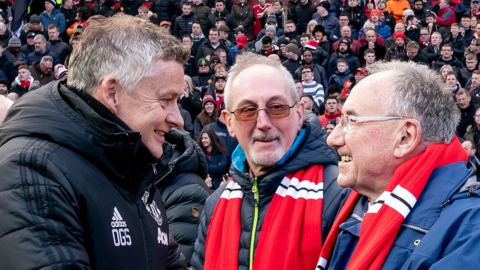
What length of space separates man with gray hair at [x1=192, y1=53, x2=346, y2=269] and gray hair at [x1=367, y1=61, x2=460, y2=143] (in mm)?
657

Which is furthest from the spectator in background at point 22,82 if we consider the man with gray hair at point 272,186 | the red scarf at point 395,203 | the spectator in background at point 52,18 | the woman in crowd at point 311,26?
the red scarf at point 395,203

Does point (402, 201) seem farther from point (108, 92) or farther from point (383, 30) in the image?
point (383, 30)

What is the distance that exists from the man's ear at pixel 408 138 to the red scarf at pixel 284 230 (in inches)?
23.5

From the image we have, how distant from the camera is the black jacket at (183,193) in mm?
3770

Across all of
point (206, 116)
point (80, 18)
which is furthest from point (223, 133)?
point (80, 18)

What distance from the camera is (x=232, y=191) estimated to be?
322 cm

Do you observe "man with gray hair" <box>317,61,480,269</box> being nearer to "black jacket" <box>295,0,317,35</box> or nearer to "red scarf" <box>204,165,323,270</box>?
"red scarf" <box>204,165,323,270</box>

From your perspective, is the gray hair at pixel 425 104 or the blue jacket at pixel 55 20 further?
the blue jacket at pixel 55 20

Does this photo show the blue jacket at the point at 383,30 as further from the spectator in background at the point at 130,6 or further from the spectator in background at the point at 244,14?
the spectator in background at the point at 130,6

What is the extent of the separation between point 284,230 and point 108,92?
3.44 feet

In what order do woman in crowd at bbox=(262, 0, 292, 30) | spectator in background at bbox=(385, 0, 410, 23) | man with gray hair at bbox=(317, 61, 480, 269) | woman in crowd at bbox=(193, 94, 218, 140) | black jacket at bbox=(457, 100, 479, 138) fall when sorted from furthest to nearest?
spectator in background at bbox=(385, 0, 410, 23), woman in crowd at bbox=(262, 0, 292, 30), woman in crowd at bbox=(193, 94, 218, 140), black jacket at bbox=(457, 100, 479, 138), man with gray hair at bbox=(317, 61, 480, 269)

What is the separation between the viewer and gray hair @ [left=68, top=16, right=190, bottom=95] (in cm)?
235

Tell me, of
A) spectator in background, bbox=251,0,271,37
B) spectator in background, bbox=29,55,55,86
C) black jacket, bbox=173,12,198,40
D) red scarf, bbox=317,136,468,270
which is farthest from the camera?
spectator in background, bbox=251,0,271,37

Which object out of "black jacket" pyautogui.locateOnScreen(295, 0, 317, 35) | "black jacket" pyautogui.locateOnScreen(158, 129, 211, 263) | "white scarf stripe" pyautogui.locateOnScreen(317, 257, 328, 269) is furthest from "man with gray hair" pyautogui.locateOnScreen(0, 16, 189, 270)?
"black jacket" pyautogui.locateOnScreen(295, 0, 317, 35)
